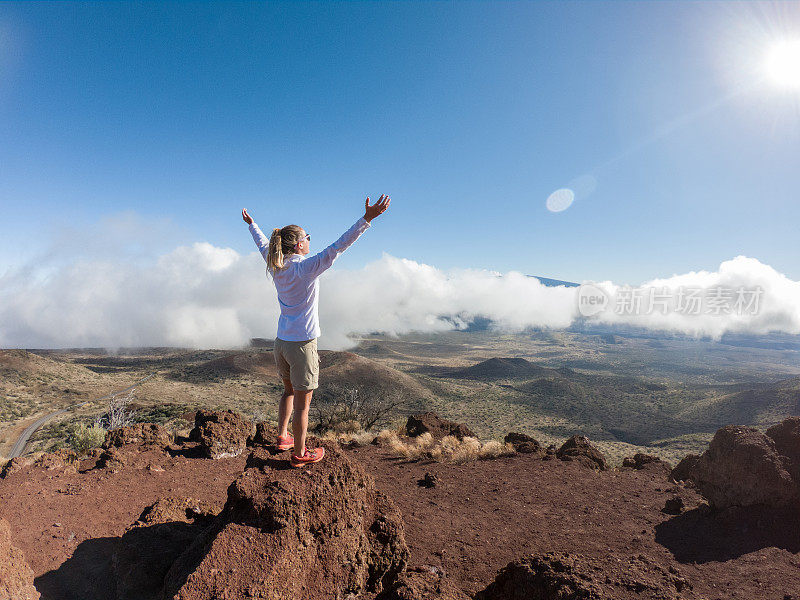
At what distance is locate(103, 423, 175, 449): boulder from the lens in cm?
685

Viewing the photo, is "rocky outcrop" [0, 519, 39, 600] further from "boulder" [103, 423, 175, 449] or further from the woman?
"boulder" [103, 423, 175, 449]

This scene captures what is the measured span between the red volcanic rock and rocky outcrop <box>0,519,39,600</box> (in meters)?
8.74

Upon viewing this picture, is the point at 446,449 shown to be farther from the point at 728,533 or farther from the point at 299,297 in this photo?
the point at 299,297

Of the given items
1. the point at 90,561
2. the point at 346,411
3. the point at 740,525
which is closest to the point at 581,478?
the point at 740,525

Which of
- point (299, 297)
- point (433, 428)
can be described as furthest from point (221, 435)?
point (433, 428)

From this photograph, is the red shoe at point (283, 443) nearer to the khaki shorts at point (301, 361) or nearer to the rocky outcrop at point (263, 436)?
the khaki shorts at point (301, 361)

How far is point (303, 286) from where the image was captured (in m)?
3.10

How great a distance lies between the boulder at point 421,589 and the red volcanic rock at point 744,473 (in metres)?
5.74

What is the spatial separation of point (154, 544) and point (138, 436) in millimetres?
4799

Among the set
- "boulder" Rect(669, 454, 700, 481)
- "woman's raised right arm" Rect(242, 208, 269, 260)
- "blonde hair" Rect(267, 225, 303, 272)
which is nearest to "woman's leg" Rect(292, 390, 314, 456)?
"blonde hair" Rect(267, 225, 303, 272)

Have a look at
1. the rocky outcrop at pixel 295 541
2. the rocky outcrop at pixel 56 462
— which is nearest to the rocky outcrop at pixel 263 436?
the rocky outcrop at pixel 56 462

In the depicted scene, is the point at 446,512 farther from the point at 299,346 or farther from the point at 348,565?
the point at 299,346

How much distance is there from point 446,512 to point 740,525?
440 centimetres

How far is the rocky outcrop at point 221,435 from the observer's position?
7.03 m
